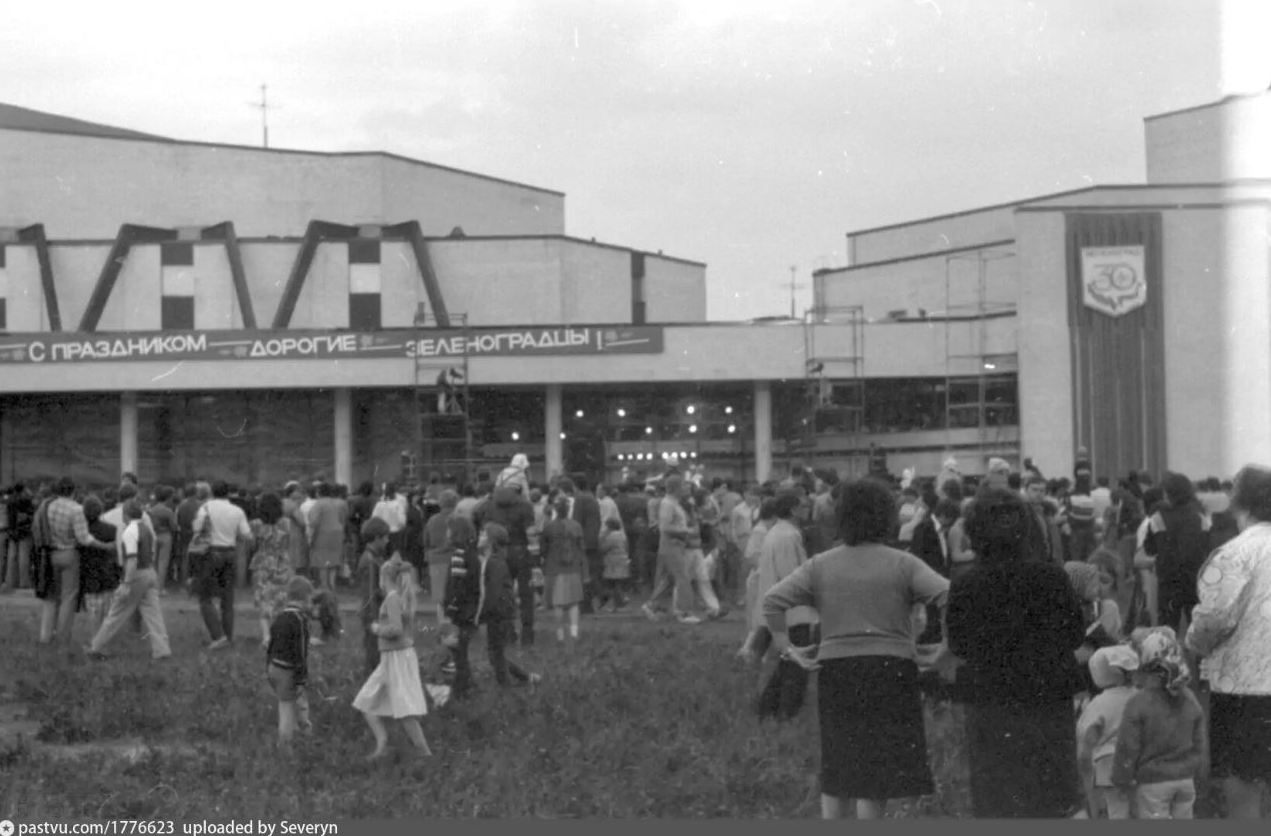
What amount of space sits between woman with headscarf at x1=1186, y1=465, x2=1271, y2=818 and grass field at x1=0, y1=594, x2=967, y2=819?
1.74 meters

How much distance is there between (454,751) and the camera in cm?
1124

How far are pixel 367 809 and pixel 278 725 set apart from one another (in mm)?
2899

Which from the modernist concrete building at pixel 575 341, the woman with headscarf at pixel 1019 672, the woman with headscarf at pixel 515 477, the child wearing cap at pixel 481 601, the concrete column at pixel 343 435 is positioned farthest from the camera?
the concrete column at pixel 343 435

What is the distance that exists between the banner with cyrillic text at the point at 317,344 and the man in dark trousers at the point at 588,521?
1946 cm

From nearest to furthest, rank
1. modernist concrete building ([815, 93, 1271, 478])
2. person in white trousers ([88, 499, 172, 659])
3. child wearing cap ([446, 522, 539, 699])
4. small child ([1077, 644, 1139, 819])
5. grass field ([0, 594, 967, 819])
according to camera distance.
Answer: small child ([1077, 644, 1139, 819]), grass field ([0, 594, 967, 819]), child wearing cap ([446, 522, 539, 699]), person in white trousers ([88, 499, 172, 659]), modernist concrete building ([815, 93, 1271, 478])

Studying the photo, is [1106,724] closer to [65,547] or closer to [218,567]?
[218,567]

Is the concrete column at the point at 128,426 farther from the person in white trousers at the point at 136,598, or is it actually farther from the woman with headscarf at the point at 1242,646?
the woman with headscarf at the point at 1242,646

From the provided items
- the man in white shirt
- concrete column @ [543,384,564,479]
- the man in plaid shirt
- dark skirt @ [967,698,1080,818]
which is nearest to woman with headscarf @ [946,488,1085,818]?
dark skirt @ [967,698,1080,818]

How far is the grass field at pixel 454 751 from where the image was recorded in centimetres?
954

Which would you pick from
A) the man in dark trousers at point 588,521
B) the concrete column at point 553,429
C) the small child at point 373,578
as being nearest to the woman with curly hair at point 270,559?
the man in dark trousers at point 588,521

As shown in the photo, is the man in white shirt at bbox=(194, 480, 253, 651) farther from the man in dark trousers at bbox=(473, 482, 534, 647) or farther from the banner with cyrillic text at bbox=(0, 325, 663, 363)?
the banner with cyrillic text at bbox=(0, 325, 663, 363)

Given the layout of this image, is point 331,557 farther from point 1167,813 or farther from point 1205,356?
point 1205,356

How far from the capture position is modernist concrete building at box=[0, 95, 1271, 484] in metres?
38.7

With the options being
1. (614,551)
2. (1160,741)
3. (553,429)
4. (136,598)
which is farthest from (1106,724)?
(553,429)
